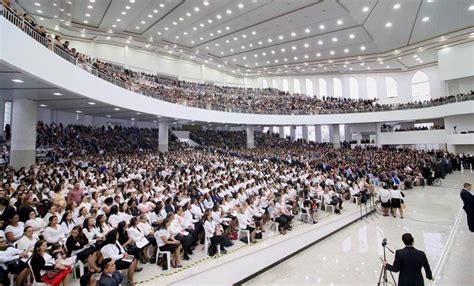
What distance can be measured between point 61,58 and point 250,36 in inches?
699

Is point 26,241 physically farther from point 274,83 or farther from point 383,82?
point 274,83

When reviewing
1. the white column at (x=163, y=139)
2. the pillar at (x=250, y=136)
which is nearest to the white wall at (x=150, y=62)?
the white column at (x=163, y=139)

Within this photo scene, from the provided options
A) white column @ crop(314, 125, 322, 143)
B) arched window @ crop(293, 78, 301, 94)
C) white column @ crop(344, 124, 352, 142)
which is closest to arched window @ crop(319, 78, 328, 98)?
arched window @ crop(293, 78, 301, 94)

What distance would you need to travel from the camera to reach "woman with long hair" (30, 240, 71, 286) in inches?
140

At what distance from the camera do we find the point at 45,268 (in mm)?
3691

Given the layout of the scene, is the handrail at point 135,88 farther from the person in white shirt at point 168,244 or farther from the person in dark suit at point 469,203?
the person in dark suit at point 469,203

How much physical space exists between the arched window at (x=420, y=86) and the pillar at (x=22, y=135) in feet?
107

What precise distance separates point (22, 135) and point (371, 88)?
32.4 m

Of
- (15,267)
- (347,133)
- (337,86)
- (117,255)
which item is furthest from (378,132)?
(15,267)

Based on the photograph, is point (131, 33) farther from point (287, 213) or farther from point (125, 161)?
point (287, 213)

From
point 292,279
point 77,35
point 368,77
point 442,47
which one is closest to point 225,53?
point 77,35

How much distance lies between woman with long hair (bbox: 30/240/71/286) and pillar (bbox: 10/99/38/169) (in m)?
7.66

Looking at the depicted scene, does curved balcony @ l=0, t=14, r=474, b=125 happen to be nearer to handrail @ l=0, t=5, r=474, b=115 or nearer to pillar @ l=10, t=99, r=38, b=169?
handrail @ l=0, t=5, r=474, b=115

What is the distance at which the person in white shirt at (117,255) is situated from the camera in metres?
4.13
